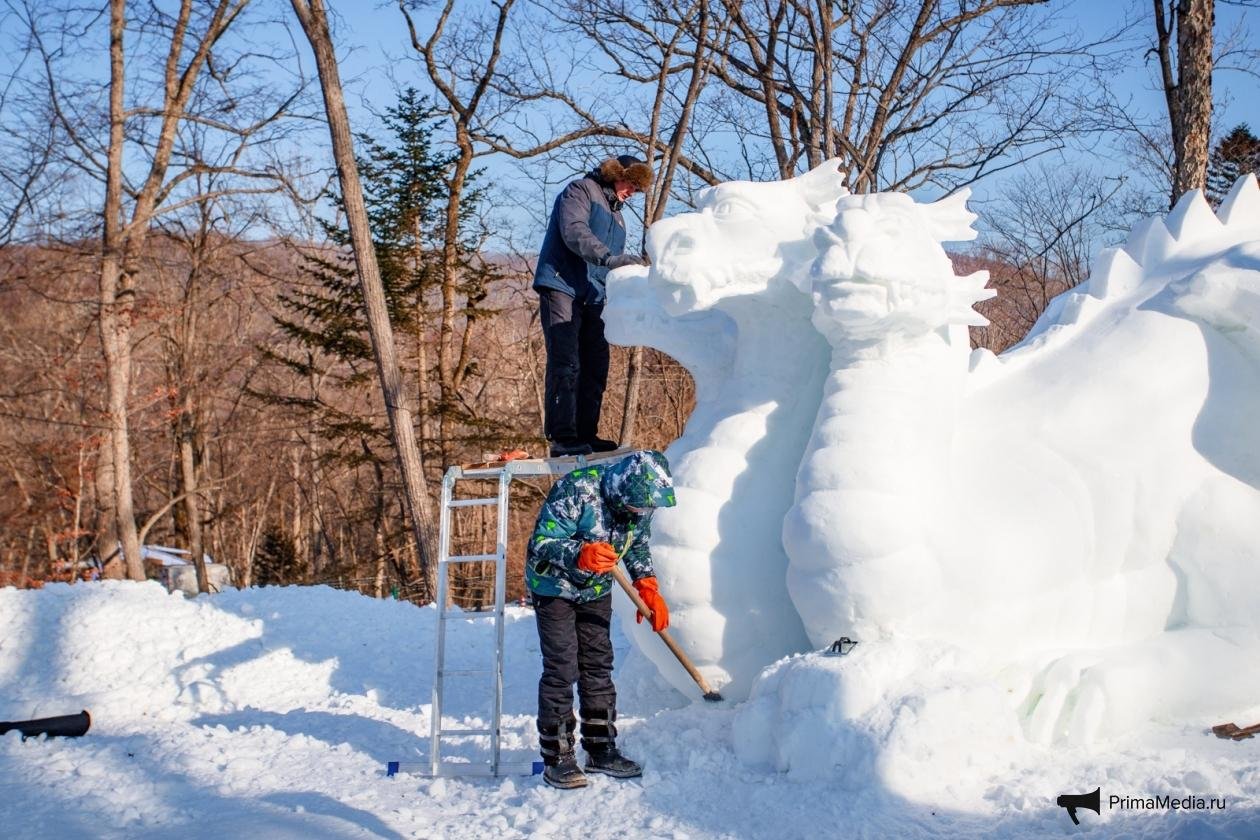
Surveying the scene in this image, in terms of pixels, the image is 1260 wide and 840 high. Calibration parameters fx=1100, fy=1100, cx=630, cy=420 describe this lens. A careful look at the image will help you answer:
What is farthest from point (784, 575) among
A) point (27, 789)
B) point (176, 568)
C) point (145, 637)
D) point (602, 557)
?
point (176, 568)

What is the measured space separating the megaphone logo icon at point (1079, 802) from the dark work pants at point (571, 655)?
5.93 ft

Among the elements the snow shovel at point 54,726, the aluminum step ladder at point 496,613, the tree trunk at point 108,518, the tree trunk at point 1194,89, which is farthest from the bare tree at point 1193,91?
the tree trunk at point 108,518

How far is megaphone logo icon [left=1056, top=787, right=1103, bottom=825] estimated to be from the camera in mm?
3340

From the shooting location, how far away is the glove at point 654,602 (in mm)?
4461

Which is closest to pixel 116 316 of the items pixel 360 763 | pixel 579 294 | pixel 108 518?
pixel 108 518

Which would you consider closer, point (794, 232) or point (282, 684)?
point (794, 232)

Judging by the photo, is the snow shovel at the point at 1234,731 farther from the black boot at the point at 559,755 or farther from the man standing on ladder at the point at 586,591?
the black boot at the point at 559,755

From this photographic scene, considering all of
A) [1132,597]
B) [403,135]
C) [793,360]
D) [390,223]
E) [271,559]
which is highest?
[403,135]

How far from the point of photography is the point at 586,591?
446 cm

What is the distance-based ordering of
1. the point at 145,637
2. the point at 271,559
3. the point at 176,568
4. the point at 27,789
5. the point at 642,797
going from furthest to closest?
the point at 271,559
the point at 176,568
the point at 145,637
the point at 27,789
the point at 642,797

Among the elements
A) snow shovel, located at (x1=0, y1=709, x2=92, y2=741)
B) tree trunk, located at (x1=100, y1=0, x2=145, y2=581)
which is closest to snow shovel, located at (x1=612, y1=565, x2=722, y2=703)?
snow shovel, located at (x1=0, y1=709, x2=92, y2=741)

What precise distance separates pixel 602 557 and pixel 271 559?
57.3 ft

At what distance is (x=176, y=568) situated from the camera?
36.0 ft

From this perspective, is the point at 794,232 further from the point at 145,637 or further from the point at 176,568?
the point at 176,568
